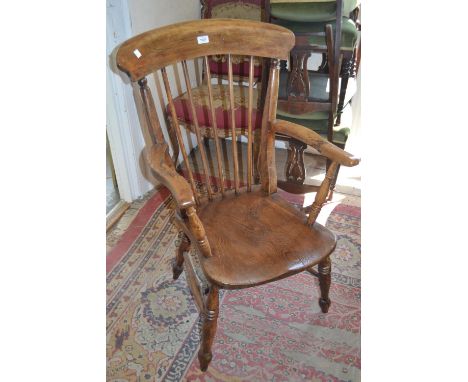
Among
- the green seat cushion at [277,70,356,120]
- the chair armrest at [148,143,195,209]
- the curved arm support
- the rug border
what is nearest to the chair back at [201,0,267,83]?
the green seat cushion at [277,70,356,120]

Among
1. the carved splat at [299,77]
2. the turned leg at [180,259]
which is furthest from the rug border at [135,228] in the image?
the carved splat at [299,77]

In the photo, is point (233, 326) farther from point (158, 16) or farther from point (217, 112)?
point (158, 16)

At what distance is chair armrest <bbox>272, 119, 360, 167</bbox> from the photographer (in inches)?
43.0

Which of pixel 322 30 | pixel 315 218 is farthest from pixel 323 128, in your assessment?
pixel 315 218

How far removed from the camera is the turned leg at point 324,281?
4.44 ft

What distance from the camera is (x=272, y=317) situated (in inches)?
60.3

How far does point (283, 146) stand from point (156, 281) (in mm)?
1556

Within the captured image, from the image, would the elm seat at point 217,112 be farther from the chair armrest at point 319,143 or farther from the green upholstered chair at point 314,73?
the chair armrest at point 319,143

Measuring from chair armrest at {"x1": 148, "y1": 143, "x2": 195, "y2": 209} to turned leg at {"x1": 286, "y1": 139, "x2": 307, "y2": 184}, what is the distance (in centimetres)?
96

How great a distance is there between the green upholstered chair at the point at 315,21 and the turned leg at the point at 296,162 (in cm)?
44
